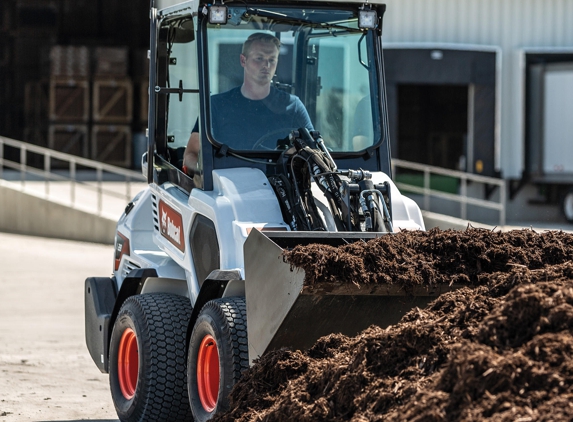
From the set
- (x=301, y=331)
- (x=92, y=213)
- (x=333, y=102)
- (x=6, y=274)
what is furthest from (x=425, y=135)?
(x=301, y=331)

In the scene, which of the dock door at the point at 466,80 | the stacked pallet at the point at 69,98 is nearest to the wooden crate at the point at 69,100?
the stacked pallet at the point at 69,98

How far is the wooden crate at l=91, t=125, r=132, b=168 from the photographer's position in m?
25.2

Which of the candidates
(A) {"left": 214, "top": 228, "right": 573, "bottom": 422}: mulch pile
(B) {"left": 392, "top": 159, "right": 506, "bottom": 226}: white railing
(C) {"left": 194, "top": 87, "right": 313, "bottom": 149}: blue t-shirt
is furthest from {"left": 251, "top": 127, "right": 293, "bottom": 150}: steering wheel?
(B) {"left": 392, "top": 159, "right": 506, "bottom": 226}: white railing

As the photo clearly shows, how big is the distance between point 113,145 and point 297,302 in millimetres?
20432

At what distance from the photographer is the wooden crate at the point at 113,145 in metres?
25.2

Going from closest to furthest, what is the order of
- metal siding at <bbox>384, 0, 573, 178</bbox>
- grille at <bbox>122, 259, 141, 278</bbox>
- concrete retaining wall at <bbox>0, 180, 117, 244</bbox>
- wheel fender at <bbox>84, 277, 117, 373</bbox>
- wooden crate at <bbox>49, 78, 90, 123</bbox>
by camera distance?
wheel fender at <bbox>84, 277, 117, 373</bbox> → grille at <bbox>122, 259, 141, 278</bbox> → concrete retaining wall at <bbox>0, 180, 117, 244</bbox> → metal siding at <bbox>384, 0, 573, 178</bbox> → wooden crate at <bbox>49, 78, 90, 123</bbox>

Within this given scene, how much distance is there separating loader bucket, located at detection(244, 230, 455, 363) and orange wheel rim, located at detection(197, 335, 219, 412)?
445 mm

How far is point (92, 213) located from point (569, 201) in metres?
9.52

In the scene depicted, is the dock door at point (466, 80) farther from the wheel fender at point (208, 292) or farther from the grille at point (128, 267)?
the wheel fender at point (208, 292)

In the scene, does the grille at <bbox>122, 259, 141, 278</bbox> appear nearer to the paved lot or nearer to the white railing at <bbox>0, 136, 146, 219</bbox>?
the paved lot

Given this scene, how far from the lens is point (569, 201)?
71.1 ft

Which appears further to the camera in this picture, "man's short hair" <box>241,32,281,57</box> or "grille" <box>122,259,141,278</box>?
"grille" <box>122,259,141,278</box>

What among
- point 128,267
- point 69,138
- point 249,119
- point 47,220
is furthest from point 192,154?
A: point 69,138

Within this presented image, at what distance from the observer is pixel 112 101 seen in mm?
25109
